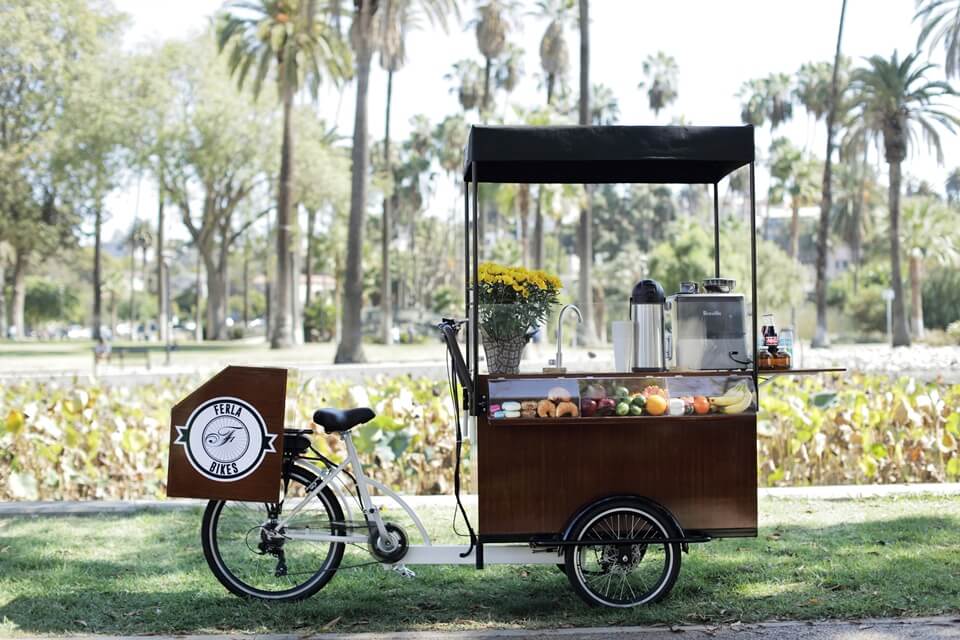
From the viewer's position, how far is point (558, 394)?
5.41 meters

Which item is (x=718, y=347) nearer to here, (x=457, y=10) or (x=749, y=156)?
(x=749, y=156)

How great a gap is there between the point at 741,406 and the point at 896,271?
4448 centimetres

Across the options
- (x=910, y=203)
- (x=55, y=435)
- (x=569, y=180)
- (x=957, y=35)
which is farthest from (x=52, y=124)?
(x=910, y=203)

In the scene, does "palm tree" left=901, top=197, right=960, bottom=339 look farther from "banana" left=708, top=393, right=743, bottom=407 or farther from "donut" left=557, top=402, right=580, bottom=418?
"donut" left=557, top=402, right=580, bottom=418

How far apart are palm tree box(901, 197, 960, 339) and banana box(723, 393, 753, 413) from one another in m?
55.8

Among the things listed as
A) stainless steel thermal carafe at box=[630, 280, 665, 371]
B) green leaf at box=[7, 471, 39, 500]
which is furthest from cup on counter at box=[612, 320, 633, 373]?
green leaf at box=[7, 471, 39, 500]

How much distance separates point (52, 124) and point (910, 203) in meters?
45.3

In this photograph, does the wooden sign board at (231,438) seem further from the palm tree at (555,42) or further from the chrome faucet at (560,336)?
the palm tree at (555,42)

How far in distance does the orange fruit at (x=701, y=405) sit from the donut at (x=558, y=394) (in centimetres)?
66

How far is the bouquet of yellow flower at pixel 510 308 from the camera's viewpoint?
5.67 metres

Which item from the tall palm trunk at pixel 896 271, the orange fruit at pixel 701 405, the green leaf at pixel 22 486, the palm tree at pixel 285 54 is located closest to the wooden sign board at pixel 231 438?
the orange fruit at pixel 701 405

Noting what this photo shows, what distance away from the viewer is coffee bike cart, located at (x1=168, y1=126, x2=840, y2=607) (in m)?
5.41

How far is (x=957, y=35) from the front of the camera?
38.0m

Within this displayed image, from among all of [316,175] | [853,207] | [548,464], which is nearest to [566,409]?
[548,464]
